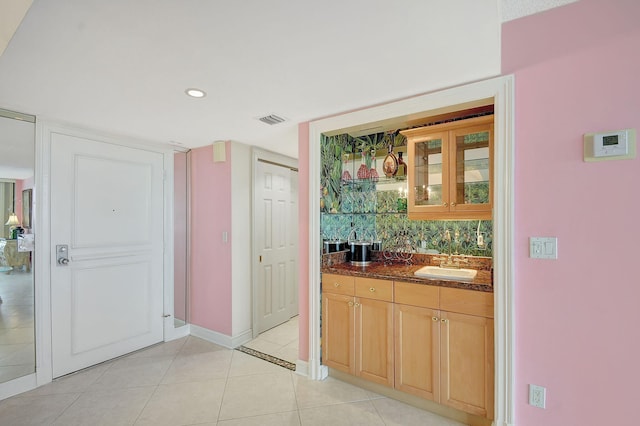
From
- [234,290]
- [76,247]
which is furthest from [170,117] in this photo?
[234,290]

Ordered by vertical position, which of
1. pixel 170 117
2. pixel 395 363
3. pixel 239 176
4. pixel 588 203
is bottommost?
pixel 395 363

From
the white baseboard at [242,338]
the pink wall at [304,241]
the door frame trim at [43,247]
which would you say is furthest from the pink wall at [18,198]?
the pink wall at [304,241]

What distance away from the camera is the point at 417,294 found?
207 centimetres

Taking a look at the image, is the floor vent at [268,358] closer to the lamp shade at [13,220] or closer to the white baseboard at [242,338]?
the white baseboard at [242,338]

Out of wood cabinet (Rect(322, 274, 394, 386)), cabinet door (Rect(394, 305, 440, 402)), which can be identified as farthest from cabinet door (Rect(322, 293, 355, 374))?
cabinet door (Rect(394, 305, 440, 402))

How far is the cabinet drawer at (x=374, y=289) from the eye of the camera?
219cm

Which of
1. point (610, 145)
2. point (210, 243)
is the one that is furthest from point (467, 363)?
point (210, 243)

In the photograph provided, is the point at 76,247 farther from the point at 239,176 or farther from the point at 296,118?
the point at 296,118

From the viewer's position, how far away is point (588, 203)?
58.3 inches

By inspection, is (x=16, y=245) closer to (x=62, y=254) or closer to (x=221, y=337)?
(x=62, y=254)

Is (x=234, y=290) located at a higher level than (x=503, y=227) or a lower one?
lower

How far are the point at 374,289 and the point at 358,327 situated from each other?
0.34 m

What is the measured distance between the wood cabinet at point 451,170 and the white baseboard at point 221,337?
2214 mm

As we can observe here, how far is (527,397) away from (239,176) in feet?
9.72
